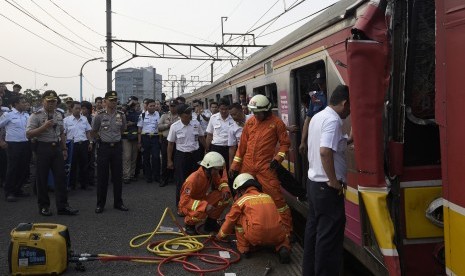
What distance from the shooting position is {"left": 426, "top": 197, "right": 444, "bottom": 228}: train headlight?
2.68 meters

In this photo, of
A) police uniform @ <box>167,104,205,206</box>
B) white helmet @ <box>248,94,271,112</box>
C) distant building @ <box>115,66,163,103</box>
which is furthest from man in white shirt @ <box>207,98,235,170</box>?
distant building @ <box>115,66,163,103</box>

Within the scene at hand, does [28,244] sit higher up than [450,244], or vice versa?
[450,244]

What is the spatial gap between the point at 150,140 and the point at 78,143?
1.63 metres

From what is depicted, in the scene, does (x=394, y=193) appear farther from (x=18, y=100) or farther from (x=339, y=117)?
(x=18, y=100)

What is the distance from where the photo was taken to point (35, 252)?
159 inches

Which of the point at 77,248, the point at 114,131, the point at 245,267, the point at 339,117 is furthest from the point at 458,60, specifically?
the point at 114,131

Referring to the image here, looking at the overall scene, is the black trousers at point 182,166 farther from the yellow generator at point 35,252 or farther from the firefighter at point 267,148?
the yellow generator at point 35,252

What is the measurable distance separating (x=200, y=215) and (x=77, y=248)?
153cm

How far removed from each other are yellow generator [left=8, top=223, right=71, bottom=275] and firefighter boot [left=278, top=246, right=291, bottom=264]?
7.32 feet

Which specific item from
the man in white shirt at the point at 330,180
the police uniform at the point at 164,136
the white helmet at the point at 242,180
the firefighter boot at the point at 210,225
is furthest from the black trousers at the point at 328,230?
the police uniform at the point at 164,136

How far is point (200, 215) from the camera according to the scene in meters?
5.34

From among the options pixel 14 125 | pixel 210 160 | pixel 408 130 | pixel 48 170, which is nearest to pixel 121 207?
pixel 48 170

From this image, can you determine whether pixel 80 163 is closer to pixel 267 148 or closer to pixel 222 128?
pixel 222 128

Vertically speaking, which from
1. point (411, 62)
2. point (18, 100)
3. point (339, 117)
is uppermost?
point (18, 100)
